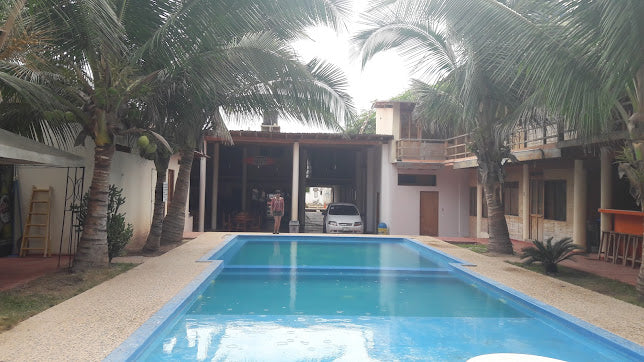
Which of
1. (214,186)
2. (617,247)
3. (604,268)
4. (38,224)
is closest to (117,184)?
(38,224)

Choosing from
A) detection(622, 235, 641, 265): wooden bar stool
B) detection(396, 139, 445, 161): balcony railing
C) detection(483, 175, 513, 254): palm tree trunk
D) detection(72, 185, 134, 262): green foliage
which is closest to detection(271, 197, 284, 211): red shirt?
detection(396, 139, 445, 161): balcony railing

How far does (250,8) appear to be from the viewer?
8.10 meters

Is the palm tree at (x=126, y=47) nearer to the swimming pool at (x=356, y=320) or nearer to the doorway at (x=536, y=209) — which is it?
the swimming pool at (x=356, y=320)

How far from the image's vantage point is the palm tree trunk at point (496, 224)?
1273cm

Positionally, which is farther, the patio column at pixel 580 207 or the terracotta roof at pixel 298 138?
the terracotta roof at pixel 298 138

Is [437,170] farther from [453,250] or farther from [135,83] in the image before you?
[135,83]

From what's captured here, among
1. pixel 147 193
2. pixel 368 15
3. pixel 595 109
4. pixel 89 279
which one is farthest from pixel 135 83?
pixel 595 109

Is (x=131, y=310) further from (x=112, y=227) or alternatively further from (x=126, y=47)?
(x=126, y=47)

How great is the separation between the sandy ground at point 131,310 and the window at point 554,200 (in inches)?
214

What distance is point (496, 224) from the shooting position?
42.1 ft

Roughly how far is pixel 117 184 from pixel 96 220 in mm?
3171

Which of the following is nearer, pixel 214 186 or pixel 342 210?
pixel 342 210

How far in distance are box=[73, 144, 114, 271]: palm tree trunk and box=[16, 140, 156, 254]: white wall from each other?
0.95 m

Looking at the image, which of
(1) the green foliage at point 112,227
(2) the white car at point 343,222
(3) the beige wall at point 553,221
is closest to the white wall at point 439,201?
(2) the white car at point 343,222
